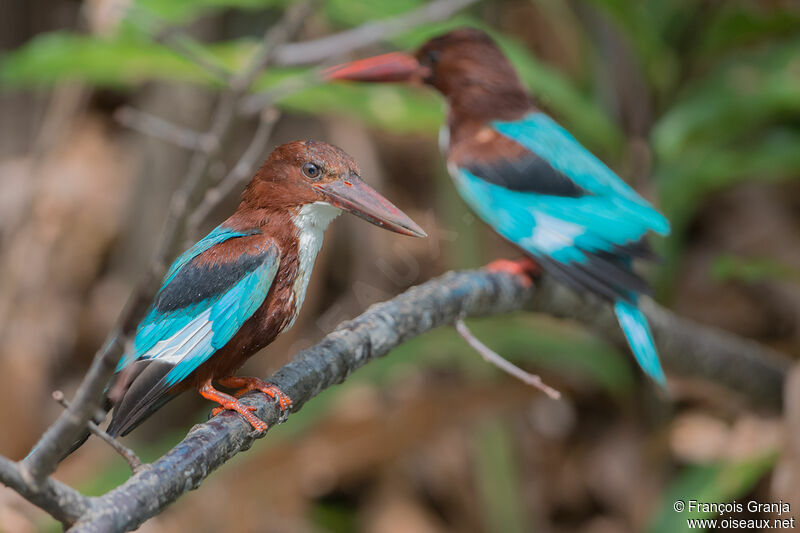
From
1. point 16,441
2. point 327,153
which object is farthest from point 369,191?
point 16,441

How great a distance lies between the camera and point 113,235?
487cm

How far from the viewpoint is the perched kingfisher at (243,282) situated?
0.96m

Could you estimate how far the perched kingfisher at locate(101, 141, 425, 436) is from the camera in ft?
3.16

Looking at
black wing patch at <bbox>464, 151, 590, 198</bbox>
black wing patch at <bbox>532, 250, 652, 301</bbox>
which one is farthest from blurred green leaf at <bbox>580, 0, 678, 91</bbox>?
black wing patch at <bbox>532, 250, 652, 301</bbox>

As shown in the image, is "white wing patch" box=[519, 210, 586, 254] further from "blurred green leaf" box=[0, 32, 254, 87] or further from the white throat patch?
"blurred green leaf" box=[0, 32, 254, 87]

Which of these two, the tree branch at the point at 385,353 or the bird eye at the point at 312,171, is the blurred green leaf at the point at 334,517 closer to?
the tree branch at the point at 385,353

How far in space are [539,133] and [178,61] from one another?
1115 millimetres

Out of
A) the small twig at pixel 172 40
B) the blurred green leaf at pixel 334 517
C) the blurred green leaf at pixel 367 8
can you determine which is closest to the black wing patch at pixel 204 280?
the small twig at pixel 172 40

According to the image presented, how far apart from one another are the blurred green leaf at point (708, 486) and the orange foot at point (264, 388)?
5.88 feet

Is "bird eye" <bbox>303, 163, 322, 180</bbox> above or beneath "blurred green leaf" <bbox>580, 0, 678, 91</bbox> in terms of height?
above

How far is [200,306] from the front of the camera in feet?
3.38

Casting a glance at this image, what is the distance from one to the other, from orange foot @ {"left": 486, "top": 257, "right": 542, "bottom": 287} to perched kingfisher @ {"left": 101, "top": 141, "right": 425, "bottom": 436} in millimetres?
1118

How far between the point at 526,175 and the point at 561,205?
0.38 feet

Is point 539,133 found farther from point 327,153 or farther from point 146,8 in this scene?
point 146,8
